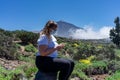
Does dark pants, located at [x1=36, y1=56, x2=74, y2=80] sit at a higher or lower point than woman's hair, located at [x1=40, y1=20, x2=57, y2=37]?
lower

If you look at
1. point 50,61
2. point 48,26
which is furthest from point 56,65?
point 48,26

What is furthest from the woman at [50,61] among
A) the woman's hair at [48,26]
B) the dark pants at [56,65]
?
the woman's hair at [48,26]

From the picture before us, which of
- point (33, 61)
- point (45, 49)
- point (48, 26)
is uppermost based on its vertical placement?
point (48, 26)

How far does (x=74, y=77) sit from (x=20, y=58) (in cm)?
525

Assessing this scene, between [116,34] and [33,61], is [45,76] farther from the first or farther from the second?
[116,34]

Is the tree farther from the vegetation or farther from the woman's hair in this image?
the woman's hair

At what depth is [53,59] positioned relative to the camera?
351 inches

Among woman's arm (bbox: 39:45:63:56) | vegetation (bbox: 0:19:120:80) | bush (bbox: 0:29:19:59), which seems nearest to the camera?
woman's arm (bbox: 39:45:63:56)

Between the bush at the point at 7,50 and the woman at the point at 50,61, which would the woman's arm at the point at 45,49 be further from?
the bush at the point at 7,50

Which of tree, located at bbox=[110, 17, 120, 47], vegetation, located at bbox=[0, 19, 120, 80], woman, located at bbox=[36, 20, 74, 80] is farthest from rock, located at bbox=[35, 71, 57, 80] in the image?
tree, located at bbox=[110, 17, 120, 47]

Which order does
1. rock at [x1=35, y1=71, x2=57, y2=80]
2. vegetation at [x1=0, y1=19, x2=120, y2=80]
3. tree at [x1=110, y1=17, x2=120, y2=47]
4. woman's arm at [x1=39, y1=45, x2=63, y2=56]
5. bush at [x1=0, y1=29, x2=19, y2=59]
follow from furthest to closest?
tree at [x1=110, y1=17, x2=120, y2=47] → bush at [x1=0, y1=29, x2=19, y2=59] → vegetation at [x1=0, y1=19, x2=120, y2=80] → rock at [x1=35, y1=71, x2=57, y2=80] → woman's arm at [x1=39, y1=45, x2=63, y2=56]

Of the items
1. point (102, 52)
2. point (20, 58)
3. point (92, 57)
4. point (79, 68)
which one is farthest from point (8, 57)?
point (102, 52)

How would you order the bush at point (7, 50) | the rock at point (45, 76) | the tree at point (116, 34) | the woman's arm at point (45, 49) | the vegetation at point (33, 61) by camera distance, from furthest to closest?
1. the tree at point (116, 34)
2. the bush at point (7, 50)
3. the vegetation at point (33, 61)
4. the rock at point (45, 76)
5. the woman's arm at point (45, 49)

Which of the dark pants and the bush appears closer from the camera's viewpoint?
the dark pants
